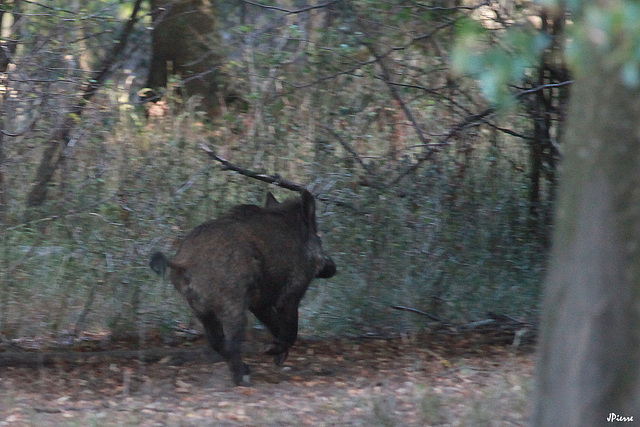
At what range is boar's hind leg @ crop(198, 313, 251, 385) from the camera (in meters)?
6.52

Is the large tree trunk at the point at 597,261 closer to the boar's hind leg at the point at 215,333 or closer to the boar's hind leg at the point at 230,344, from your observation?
the boar's hind leg at the point at 230,344

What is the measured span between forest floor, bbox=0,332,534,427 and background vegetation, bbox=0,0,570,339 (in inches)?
14.8

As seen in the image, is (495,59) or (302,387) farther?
(302,387)

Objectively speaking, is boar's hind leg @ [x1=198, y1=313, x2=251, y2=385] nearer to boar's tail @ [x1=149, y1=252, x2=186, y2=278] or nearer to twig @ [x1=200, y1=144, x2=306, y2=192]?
boar's tail @ [x1=149, y1=252, x2=186, y2=278]

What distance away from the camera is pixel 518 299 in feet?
27.1

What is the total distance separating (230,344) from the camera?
6555mm

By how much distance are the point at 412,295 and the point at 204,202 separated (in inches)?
91.4

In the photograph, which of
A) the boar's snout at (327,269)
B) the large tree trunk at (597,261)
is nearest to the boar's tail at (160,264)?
the boar's snout at (327,269)

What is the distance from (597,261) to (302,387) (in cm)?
382

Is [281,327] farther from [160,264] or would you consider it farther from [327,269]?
[160,264]

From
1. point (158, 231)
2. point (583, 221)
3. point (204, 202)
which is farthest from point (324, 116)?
point (583, 221)

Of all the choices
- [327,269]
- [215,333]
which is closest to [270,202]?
[327,269]

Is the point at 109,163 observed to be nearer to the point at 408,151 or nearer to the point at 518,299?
the point at 408,151

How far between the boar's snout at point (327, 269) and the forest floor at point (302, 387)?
0.85 metres
